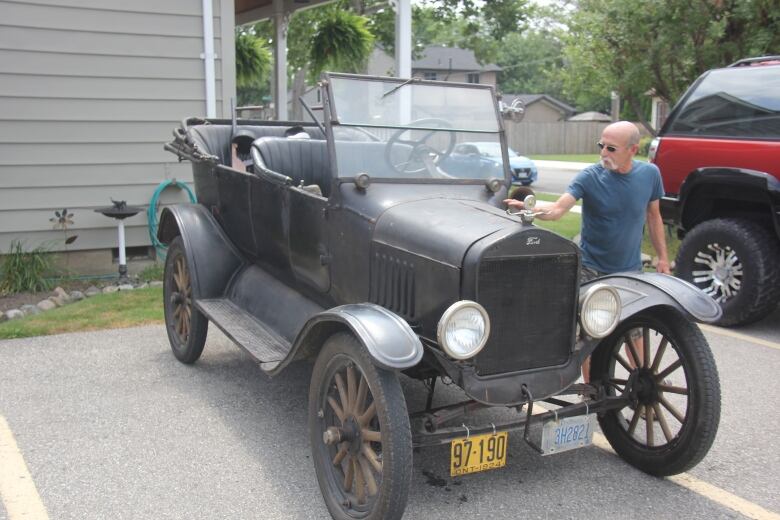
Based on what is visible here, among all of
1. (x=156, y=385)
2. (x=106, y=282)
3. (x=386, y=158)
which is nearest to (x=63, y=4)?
(x=106, y=282)

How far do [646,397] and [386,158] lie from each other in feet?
6.08

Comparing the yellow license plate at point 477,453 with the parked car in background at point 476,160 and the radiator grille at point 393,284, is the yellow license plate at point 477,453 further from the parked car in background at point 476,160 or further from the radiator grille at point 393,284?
the parked car in background at point 476,160

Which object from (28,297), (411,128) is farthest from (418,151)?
(28,297)

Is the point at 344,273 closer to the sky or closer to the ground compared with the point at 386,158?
closer to the ground

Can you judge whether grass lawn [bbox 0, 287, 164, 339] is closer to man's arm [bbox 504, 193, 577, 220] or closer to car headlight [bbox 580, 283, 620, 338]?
man's arm [bbox 504, 193, 577, 220]

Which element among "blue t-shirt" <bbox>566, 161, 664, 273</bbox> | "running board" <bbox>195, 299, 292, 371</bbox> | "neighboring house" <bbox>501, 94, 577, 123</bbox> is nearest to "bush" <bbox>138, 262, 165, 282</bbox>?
"running board" <bbox>195, 299, 292, 371</bbox>

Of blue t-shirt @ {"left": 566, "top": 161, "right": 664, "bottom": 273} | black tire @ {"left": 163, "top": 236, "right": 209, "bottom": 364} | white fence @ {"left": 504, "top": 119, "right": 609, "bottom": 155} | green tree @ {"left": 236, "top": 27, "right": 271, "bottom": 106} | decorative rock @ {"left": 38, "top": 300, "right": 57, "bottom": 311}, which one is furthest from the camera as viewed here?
white fence @ {"left": 504, "top": 119, "right": 609, "bottom": 155}

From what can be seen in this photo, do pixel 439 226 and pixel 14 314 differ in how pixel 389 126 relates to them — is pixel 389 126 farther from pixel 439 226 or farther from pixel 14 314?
pixel 14 314

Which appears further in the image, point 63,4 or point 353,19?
point 353,19

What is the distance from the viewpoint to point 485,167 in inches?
170

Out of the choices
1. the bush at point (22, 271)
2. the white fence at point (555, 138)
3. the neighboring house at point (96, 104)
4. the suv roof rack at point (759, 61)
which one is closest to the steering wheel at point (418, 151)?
the suv roof rack at point (759, 61)

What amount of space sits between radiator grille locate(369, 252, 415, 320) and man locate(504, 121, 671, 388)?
1.02 m

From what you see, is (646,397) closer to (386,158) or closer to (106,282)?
(386,158)

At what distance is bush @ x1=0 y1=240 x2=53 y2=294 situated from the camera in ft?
24.2
